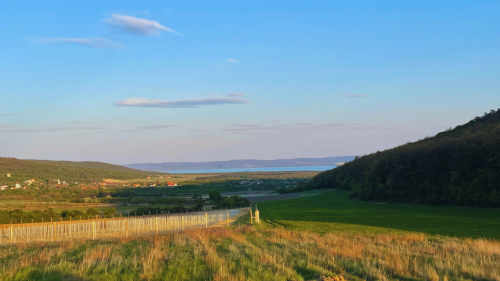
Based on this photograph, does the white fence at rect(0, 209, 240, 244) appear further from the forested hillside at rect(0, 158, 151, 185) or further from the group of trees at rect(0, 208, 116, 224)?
the forested hillside at rect(0, 158, 151, 185)

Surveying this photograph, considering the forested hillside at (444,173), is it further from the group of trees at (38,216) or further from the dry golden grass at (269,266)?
the group of trees at (38,216)

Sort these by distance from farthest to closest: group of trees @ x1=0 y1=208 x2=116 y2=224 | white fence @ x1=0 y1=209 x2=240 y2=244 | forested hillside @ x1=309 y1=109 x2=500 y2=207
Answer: group of trees @ x1=0 y1=208 x2=116 y2=224 → white fence @ x1=0 y1=209 x2=240 y2=244 → forested hillside @ x1=309 y1=109 x2=500 y2=207

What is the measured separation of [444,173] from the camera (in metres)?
30.4

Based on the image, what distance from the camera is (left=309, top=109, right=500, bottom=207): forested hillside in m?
25.9

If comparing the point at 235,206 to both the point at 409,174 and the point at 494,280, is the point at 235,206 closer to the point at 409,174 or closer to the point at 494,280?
the point at 409,174

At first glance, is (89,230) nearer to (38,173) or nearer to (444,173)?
(444,173)

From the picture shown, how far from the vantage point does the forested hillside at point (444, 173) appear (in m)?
25.9

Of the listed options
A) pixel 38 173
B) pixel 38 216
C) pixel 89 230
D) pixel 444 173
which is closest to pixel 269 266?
pixel 444 173

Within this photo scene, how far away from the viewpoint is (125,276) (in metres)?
8.20

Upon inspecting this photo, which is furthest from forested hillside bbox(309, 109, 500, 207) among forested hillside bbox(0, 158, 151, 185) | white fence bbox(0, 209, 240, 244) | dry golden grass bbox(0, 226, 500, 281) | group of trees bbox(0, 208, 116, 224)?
forested hillside bbox(0, 158, 151, 185)

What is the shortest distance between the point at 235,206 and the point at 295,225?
35.8 metres

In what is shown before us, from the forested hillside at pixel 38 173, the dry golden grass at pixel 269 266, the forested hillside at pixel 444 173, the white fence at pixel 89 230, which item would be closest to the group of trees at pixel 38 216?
the white fence at pixel 89 230

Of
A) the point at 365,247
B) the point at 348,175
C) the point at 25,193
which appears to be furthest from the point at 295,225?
the point at 25,193

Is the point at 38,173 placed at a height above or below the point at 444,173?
below
